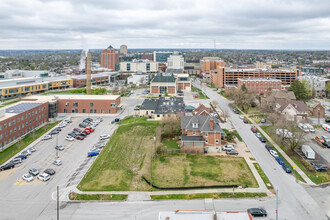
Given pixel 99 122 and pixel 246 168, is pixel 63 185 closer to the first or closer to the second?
pixel 246 168

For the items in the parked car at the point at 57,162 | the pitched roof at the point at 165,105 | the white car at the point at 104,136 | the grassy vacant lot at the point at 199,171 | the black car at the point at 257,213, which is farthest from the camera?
the pitched roof at the point at 165,105

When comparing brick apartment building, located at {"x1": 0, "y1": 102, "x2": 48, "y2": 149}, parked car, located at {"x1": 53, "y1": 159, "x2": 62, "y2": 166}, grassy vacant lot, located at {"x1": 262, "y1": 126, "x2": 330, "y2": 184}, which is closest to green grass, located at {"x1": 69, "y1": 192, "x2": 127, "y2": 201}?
parked car, located at {"x1": 53, "y1": 159, "x2": 62, "y2": 166}

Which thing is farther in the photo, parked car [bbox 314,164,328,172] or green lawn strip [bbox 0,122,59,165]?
green lawn strip [bbox 0,122,59,165]

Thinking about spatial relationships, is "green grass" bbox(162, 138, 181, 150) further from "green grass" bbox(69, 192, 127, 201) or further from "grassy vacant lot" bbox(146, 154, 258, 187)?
"green grass" bbox(69, 192, 127, 201)

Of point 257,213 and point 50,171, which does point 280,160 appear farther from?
point 50,171

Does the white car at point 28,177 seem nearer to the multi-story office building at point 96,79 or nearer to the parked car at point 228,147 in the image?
the parked car at point 228,147

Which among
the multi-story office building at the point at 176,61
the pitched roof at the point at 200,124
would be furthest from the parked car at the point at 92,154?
the multi-story office building at the point at 176,61
